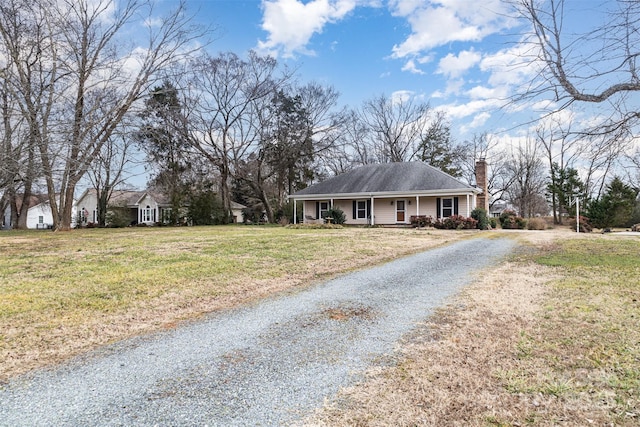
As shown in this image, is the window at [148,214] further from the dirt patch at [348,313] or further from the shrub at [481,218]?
the dirt patch at [348,313]

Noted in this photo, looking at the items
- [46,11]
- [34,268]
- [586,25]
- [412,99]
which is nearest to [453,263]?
[586,25]

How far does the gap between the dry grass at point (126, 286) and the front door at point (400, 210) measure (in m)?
14.9

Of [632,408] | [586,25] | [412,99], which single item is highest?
[412,99]

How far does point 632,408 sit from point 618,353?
102 centimetres

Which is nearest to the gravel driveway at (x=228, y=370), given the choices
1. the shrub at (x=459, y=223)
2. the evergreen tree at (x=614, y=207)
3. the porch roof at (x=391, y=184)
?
the shrub at (x=459, y=223)

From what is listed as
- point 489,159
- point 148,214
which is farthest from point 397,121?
point 148,214

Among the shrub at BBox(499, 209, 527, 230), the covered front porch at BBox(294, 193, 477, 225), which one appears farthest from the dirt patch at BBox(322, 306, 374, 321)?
the shrub at BBox(499, 209, 527, 230)

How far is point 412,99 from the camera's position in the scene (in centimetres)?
3841

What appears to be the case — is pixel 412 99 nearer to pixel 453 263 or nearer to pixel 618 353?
pixel 453 263

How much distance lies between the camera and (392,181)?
1005 inches

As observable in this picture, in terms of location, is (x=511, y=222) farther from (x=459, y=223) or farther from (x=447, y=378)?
(x=447, y=378)

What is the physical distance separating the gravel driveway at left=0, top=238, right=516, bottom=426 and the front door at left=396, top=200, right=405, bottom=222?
20491 mm

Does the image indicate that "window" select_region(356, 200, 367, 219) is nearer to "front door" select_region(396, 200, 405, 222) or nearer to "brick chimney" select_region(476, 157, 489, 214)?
"front door" select_region(396, 200, 405, 222)

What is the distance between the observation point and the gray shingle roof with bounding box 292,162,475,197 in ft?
77.7
